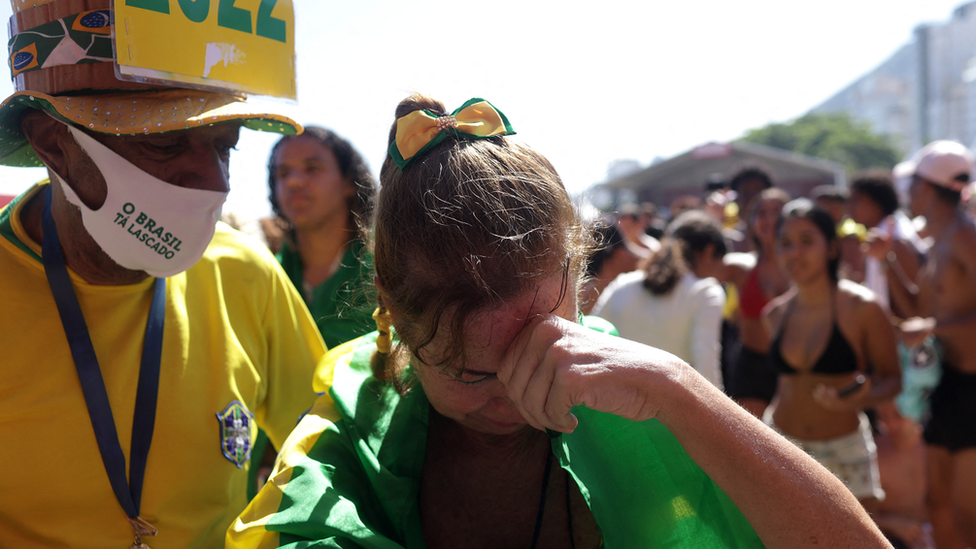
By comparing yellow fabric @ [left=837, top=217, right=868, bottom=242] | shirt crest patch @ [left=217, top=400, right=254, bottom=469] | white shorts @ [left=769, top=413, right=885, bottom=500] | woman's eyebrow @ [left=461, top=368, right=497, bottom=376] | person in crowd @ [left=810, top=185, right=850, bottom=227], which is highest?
woman's eyebrow @ [left=461, top=368, right=497, bottom=376]

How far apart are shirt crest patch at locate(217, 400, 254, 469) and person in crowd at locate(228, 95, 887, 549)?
1.50 ft

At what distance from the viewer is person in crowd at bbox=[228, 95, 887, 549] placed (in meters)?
1.25

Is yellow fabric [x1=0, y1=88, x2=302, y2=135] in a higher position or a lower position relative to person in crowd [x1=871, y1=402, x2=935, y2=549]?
higher

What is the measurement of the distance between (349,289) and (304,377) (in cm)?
48

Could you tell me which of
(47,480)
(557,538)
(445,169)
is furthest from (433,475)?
(47,480)

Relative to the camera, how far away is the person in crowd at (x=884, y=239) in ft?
19.9

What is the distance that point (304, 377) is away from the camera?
2246 mm

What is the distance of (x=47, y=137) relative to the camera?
70.1 inches

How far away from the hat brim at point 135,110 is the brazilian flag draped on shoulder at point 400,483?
73 cm

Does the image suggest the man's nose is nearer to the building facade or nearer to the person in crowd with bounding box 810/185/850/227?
the person in crowd with bounding box 810/185/850/227

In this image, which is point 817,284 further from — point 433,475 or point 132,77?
point 132,77

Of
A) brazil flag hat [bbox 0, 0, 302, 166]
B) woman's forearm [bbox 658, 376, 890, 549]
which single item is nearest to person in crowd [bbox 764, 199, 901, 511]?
woman's forearm [bbox 658, 376, 890, 549]

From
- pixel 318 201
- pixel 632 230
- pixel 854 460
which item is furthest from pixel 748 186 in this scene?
pixel 318 201

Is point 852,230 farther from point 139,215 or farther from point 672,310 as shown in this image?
point 139,215
